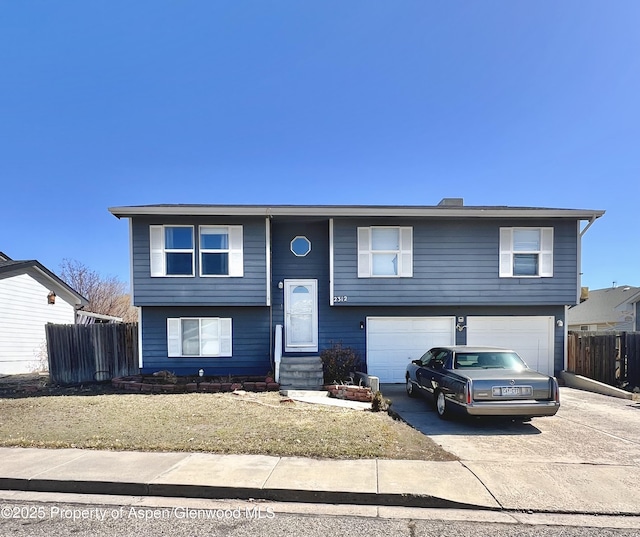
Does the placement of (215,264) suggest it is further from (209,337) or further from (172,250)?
(209,337)

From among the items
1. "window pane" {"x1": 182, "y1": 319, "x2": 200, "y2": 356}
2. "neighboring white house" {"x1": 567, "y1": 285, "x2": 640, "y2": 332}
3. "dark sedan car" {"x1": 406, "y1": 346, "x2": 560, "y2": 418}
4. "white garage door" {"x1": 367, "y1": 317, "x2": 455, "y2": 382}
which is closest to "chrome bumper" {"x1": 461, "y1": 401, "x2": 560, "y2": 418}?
"dark sedan car" {"x1": 406, "y1": 346, "x2": 560, "y2": 418}

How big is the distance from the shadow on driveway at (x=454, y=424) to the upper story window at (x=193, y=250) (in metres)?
6.17

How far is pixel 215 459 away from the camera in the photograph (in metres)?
5.20

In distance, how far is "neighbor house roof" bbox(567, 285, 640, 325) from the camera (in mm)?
27938

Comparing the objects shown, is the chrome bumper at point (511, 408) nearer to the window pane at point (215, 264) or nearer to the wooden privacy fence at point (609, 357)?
the wooden privacy fence at point (609, 357)

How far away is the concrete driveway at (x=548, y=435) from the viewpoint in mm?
5512

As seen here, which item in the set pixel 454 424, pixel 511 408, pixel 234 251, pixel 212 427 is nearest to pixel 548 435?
pixel 511 408

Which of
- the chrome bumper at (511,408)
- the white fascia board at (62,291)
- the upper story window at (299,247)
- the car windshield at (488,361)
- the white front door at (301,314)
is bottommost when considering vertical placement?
the chrome bumper at (511,408)

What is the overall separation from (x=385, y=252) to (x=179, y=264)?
6277 millimetres

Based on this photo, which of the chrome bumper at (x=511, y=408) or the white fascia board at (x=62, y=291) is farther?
the white fascia board at (x=62, y=291)

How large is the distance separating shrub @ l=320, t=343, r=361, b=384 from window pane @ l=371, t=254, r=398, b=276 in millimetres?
2570

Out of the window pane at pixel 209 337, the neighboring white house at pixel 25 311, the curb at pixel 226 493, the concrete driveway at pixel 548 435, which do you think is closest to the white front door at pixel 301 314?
the window pane at pixel 209 337

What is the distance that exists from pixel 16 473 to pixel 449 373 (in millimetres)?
6878

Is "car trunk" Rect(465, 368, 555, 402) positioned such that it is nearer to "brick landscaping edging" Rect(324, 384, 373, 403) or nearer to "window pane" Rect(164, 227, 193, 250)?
"brick landscaping edging" Rect(324, 384, 373, 403)
